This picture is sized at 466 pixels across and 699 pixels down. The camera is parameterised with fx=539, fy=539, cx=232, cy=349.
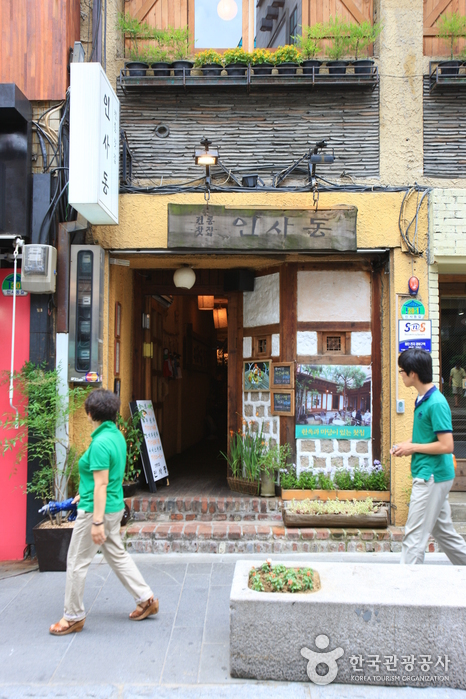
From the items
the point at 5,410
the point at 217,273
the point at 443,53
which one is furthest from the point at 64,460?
the point at 443,53

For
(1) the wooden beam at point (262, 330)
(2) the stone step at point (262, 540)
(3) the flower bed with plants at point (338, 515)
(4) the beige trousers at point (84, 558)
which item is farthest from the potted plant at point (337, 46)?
(4) the beige trousers at point (84, 558)

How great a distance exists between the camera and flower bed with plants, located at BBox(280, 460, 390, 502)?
A: 640 centimetres

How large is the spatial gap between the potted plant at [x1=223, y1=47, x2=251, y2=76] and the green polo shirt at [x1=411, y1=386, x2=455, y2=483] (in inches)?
189

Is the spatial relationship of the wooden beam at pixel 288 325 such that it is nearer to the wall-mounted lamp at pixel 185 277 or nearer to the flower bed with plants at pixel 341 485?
the flower bed with plants at pixel 341 485

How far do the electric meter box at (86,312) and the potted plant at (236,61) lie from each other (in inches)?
111

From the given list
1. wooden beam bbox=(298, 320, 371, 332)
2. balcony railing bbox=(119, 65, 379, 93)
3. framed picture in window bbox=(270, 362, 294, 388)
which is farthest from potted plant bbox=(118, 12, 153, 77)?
framed picture in window bbox=(270, 362, 294, 388)

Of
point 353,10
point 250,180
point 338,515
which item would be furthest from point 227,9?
point 338,515

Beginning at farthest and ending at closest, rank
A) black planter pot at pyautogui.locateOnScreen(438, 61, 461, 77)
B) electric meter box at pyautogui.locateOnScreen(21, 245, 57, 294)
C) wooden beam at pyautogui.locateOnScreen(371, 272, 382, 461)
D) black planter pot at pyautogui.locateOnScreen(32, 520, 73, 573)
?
wooden beam at pyautogui.locateOnScreen(371, 272, 382, 461) → black planter pot at pyautogui.locateOnScreen(438, 61, 461, 77) → electric meter box at pyautogui.locateOnScreen(21, 245, 57, 294) → black planter pot at pyautogui.locateOnScreen(32, 520, 73, 573)

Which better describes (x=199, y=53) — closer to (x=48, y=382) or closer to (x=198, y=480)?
(x=48, y=382)

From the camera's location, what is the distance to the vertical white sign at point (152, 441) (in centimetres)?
712

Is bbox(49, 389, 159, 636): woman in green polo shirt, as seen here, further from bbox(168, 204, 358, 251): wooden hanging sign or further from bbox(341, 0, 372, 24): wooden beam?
bbox(341, 0, 372, 24): wooden beam

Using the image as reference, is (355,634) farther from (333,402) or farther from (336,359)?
(336,359)

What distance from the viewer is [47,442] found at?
5.79 metres

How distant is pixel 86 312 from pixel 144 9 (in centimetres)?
420
